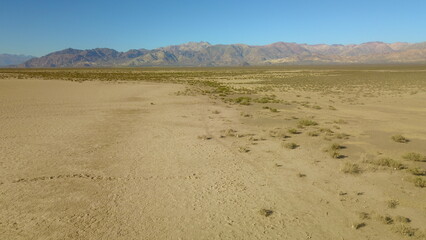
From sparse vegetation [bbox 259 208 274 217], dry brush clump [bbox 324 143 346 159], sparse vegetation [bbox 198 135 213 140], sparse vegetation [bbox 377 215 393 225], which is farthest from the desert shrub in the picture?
sparse vegetation [bbox 198 135 213 140]

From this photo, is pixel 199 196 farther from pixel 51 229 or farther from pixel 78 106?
pixel 78 106

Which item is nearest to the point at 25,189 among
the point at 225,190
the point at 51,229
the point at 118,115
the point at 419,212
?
the point at 51,229

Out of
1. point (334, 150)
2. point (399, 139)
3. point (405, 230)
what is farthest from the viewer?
point (399, 139)

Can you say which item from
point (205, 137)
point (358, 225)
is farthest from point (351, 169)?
point (205, 137)

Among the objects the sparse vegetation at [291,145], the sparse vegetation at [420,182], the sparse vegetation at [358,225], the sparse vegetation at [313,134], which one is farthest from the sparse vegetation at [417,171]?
the sparse vegetation at [313,134]

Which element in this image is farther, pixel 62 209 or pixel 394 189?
pixel 394 189

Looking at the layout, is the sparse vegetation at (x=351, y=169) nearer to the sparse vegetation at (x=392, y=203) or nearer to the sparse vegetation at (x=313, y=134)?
the sparse vegetation at (x=392, y=203)

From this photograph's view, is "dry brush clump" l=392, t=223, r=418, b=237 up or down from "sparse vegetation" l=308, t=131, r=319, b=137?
down

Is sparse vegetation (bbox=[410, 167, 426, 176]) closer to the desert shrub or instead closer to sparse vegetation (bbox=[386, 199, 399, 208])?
the desert shrub

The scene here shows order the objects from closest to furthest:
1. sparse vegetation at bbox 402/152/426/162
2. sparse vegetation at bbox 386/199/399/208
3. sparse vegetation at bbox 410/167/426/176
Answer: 1. sparse vegetation at bbox 386/199/399/208
2. sparse vegetation at bbox 410/167/426/176
3. sparse vegetation at bbox 402/152/426/162

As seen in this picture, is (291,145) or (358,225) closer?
(358,225)

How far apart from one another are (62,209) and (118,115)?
13.3m

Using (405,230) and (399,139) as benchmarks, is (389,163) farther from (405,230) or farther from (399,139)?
(405,230)

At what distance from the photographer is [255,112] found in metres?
21.3
